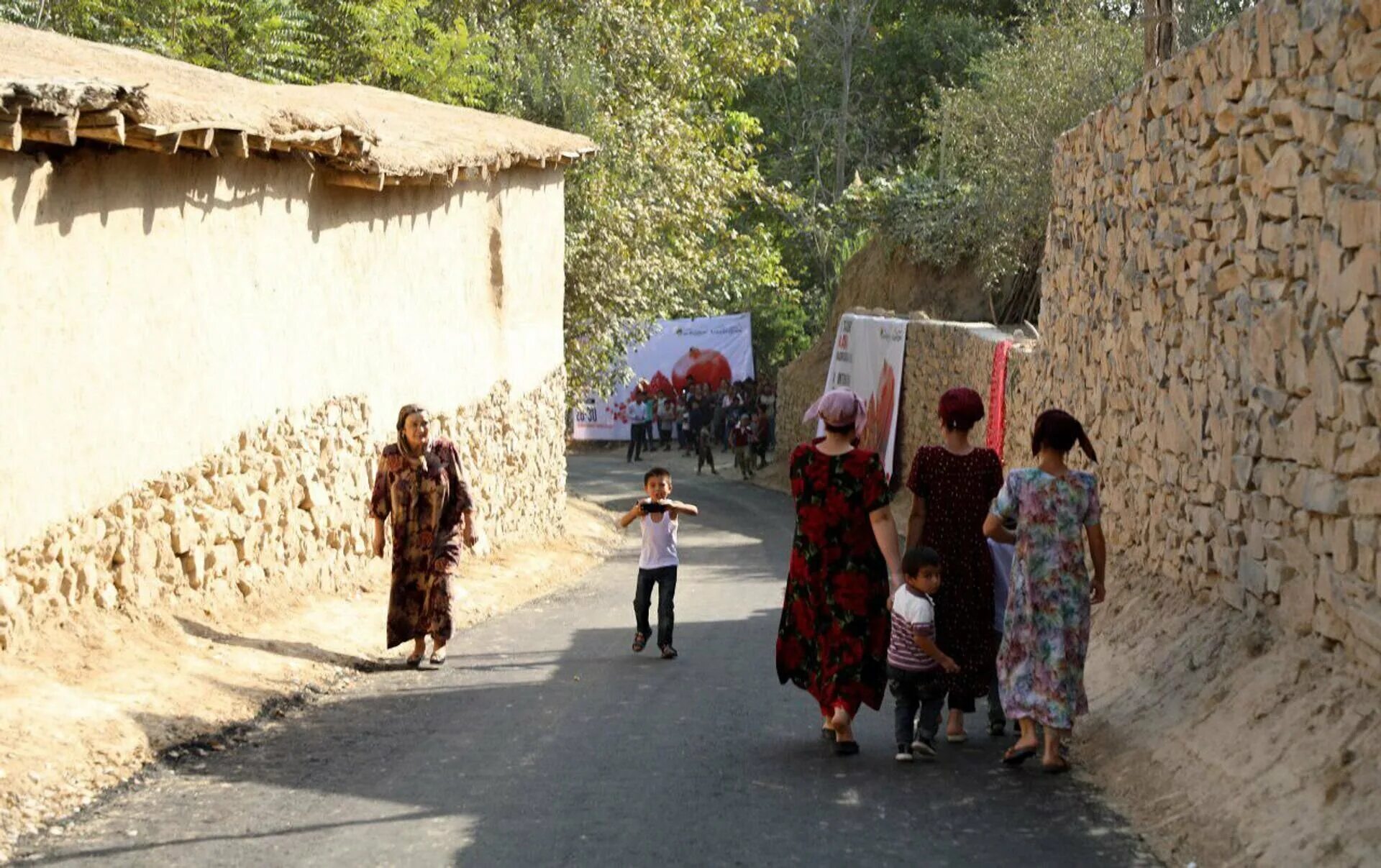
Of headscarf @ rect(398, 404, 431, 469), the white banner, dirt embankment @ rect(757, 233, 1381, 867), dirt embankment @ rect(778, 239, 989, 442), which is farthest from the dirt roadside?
dirt embankment @ rect(778, 239, 989, 442)

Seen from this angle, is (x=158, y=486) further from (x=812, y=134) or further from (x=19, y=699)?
(x=812, y=134)

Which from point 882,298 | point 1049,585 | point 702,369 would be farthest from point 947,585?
point 702,369

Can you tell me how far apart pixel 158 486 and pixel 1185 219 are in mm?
6258

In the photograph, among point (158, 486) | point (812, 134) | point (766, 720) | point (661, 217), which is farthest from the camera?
point (812, 134)

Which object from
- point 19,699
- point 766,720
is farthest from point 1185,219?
point 19,699

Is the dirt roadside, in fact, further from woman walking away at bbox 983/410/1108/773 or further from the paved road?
woman walking away at bbox 983/410/1108/773

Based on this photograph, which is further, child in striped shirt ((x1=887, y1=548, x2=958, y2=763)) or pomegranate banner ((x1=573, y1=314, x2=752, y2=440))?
pomegranate banner ((x1=573, y1=314, x2=752, y2=440))

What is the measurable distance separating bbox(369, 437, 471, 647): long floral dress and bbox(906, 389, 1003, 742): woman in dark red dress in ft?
13.0

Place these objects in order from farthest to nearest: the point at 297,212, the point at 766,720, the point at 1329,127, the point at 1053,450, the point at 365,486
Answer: the point at 365,486 < the point at 297,212 < the point at 766,720 < the point at 1053,450 < the point at 1329,127

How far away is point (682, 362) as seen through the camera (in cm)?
4247

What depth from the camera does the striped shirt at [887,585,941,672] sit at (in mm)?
7742

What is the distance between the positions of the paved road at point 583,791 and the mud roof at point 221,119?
10.7 ft

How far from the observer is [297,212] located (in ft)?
41.6

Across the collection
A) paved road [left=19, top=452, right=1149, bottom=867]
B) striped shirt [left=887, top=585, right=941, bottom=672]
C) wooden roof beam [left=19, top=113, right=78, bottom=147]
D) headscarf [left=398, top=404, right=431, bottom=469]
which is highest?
wooden roof beam [left=19, top=113, right=78, bottom=147]
